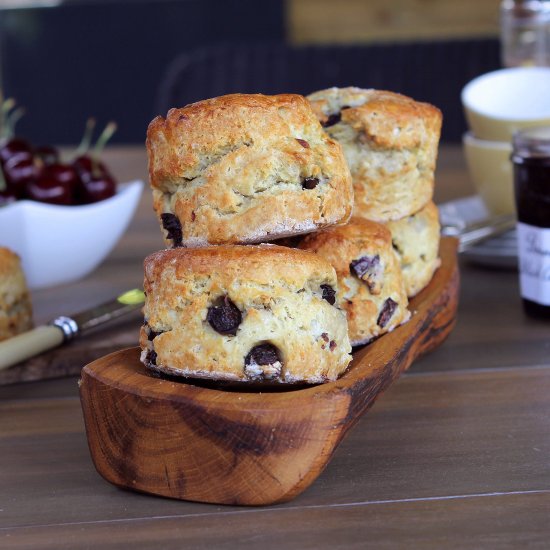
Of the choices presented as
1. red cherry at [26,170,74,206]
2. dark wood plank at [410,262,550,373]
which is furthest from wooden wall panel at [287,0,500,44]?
dark wood plank at [410,262,550,373]

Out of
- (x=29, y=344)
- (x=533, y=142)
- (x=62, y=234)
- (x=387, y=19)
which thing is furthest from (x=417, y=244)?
(x=387, y=19)

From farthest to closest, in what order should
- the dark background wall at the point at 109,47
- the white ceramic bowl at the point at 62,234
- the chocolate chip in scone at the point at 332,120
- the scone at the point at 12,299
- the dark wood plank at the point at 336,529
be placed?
1. the dark background wall at the point at 109,47
2. the white ceramic bowl at the point at 62,234
3. the scone at the point at 12,299
4. the chocolate chip in scone at the point at 332,120
5. the dark wood plank at the point at 336,529

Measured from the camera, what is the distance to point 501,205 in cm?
163

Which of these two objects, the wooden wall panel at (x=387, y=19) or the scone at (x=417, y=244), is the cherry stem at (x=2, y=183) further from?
the wooden wall panel at (x=387, y=19)

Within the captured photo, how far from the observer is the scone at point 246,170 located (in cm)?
85

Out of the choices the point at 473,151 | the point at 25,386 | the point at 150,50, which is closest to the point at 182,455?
the point at 25,386

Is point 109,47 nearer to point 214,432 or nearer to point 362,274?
point 362,274

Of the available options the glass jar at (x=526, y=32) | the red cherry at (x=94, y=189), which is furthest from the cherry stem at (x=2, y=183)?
Answer: the glass jar at (x=526, y=32)

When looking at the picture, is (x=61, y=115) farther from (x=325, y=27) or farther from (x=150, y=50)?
(x=325, y=27)

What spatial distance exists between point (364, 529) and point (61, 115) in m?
3.81

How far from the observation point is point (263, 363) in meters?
0.78

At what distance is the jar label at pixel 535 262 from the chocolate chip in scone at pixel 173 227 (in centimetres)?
54

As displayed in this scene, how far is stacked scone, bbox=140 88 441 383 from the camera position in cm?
79

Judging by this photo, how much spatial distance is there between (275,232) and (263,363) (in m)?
0.13
